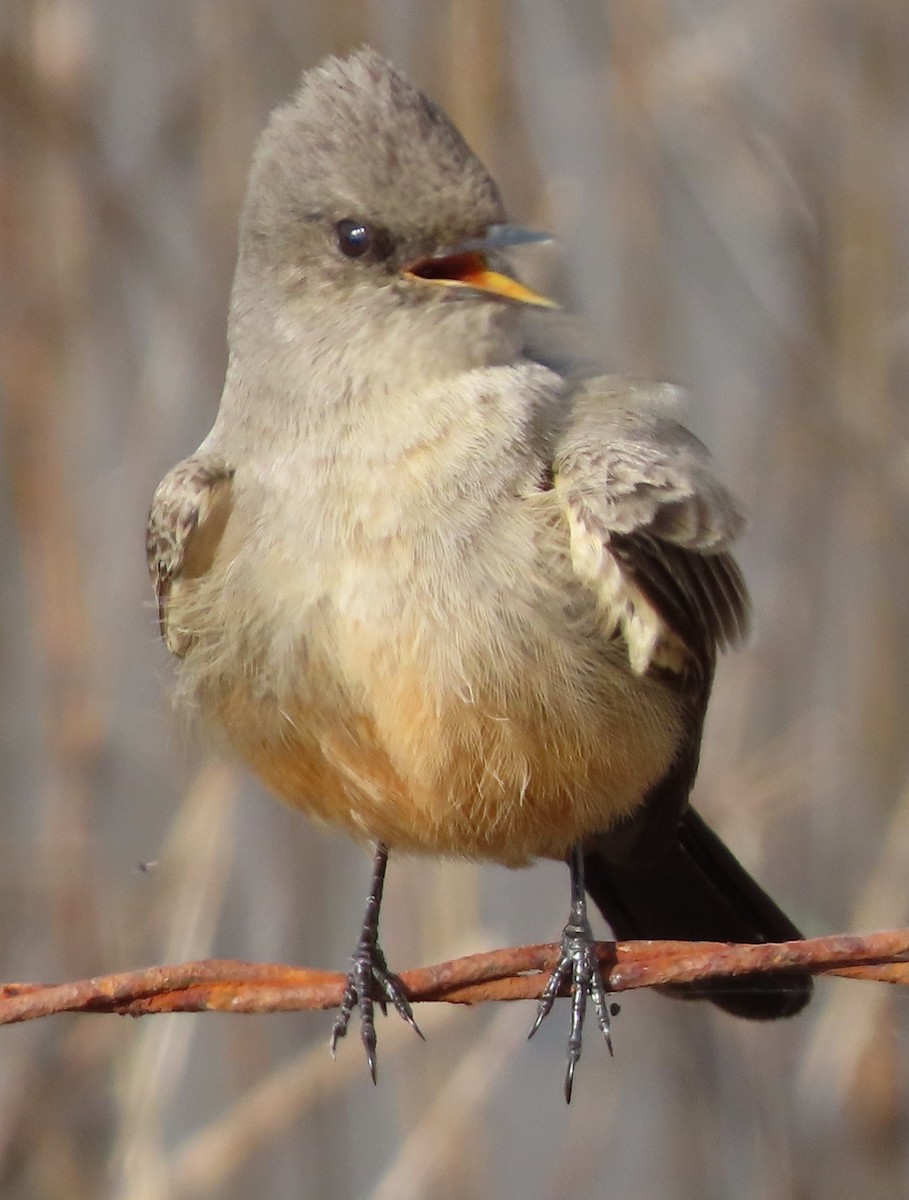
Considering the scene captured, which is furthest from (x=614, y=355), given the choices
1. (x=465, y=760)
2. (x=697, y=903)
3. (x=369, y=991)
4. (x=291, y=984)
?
(x=291, y=984)

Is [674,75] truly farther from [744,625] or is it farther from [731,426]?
[744,625]

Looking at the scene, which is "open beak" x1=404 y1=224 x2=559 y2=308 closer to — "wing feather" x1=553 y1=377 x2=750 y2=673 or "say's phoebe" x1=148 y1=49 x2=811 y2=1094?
"say's phoebe" x1=148 y1=49 x2=811 y2=1094

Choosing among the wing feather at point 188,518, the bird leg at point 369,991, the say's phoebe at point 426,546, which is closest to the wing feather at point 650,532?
the say's phoebe at point 426,546

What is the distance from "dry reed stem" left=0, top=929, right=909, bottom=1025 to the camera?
176 cm

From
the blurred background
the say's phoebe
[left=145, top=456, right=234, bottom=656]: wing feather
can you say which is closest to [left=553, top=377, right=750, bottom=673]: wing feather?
the say's phoebe

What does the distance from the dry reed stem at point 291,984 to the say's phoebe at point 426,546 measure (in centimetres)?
40

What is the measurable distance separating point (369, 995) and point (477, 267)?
1.07m

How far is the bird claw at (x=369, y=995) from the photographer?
97.2 inches

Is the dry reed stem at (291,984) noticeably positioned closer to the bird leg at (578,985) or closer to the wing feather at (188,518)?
the bird leg at (578,985)

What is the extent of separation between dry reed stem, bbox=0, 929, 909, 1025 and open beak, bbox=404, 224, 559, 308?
88 centimetres

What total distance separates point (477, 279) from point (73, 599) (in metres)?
1.34

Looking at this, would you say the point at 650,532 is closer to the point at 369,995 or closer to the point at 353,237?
the point at 353,237

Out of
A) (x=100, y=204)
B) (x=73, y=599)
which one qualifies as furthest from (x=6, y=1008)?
(x=100, y=204)

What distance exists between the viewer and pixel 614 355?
10.3 ft
